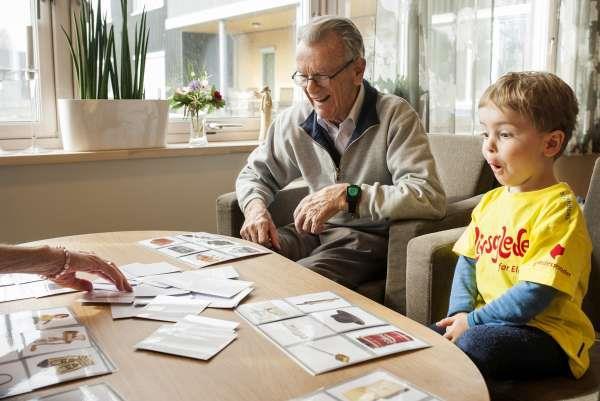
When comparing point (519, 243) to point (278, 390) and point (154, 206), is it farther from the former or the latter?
point (154, 206)

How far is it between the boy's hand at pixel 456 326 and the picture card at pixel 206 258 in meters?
0.57

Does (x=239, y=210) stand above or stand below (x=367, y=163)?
below

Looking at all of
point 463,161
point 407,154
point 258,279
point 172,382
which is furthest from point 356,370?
point 463,161

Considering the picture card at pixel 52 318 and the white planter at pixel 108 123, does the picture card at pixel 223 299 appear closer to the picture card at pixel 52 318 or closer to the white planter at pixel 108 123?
the picture card at pixel 52 318

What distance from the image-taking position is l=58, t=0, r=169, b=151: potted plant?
2.43 m

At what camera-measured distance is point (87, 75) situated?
2.44 m

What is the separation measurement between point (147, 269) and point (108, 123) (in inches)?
48.8

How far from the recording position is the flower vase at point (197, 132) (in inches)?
111

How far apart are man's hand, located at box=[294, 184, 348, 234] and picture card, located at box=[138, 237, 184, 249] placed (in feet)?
1.30

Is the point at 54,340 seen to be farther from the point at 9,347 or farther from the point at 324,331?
the point at 324,331

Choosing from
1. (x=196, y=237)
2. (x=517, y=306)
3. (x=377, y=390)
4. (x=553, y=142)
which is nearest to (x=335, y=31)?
(x=196, y=237)

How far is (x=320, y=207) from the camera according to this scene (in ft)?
5.98

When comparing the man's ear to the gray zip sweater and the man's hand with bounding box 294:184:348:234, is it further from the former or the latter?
the man's hand with bounding box 294:184:348:234

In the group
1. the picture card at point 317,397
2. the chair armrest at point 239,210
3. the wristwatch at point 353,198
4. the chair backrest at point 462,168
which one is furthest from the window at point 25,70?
the picture card at point 317,397
